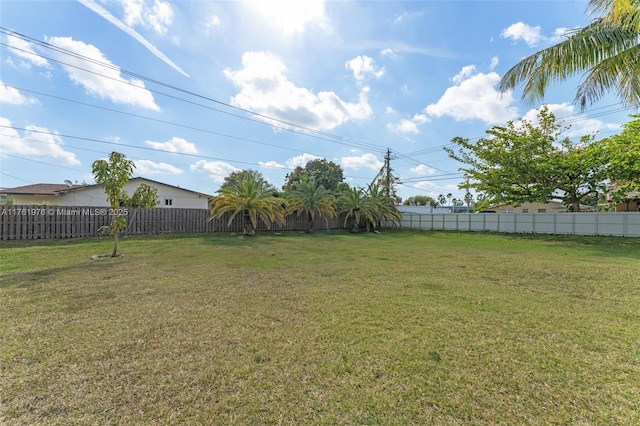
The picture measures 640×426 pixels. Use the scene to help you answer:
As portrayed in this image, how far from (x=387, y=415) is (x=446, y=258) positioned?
697 cm

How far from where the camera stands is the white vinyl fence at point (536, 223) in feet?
45.2

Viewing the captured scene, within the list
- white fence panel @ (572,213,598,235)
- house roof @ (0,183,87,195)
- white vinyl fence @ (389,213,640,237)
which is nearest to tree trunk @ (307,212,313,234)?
white vinyl fence @ (389,213,640,237)

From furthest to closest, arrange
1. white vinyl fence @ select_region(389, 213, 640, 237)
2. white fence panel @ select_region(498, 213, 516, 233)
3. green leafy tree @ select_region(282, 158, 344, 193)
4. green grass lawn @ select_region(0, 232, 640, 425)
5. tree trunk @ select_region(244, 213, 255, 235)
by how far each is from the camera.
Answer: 1. green leafy tree @ select_region(282, 158, 344, 193)
2. white fence panel @ select_region(498, 213, 516, 233)
3. tree trunk @ select_region(244, 213, 255, 235)
4. white vinyl fence @ select_region(389, 213, 640, 237)
5. green grass lawn @ select_region(0, 232, 640, 425)

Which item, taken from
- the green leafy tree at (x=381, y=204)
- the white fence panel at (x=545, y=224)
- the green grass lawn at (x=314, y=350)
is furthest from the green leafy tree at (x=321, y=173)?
the green grass lawn at (x=314, y=350)

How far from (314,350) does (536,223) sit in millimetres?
18969

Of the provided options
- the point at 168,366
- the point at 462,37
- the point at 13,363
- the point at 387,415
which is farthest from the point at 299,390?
the point at 462,37

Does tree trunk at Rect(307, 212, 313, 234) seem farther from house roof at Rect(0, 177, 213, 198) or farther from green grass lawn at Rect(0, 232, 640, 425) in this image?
green grass lawn at Rect(0, 232, 640, 425)

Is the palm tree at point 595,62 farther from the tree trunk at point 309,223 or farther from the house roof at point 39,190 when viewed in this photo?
the house roof at point 39,190

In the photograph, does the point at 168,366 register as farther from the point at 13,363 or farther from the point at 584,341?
the point at 584,341

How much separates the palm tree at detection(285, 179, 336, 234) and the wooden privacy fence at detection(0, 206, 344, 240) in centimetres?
330

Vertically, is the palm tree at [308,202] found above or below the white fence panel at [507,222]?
above

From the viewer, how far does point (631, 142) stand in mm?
13453

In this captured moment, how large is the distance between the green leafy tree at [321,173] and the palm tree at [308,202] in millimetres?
14255

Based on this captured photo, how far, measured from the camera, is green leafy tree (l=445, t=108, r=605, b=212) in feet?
49.5
